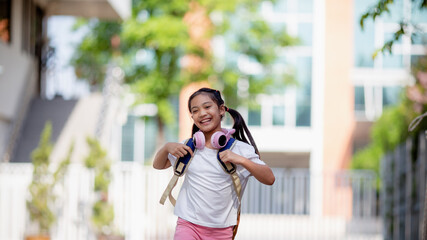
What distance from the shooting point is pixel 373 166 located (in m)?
27.6

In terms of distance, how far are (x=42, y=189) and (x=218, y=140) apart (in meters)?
9.96

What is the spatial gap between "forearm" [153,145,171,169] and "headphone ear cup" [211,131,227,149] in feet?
1.03

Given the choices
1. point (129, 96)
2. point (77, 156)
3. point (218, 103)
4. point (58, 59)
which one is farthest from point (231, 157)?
point (129, 96)

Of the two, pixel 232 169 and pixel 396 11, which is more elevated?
pixel 396 11

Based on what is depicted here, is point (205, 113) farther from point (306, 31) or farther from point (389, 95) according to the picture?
point (389, 95)

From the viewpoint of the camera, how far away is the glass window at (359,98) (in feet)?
107

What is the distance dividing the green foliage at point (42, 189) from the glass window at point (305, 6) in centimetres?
1944

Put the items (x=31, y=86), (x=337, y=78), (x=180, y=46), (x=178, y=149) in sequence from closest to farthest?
(x=178, y=149) < (x=31, y=86) < (x=180, y=46) < (x=337, y=78)

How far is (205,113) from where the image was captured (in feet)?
14.4

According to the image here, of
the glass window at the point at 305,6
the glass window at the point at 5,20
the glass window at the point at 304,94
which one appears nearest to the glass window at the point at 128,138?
the glass window at the point at 304,94

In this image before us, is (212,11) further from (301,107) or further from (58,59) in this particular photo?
(301,107)

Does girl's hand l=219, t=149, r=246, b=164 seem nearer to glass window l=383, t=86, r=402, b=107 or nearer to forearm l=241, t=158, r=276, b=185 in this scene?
forearm l=241, t=158, r=276, b=185

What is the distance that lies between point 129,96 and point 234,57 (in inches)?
137

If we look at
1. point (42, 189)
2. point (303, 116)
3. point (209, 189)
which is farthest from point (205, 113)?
point (303, 116)
